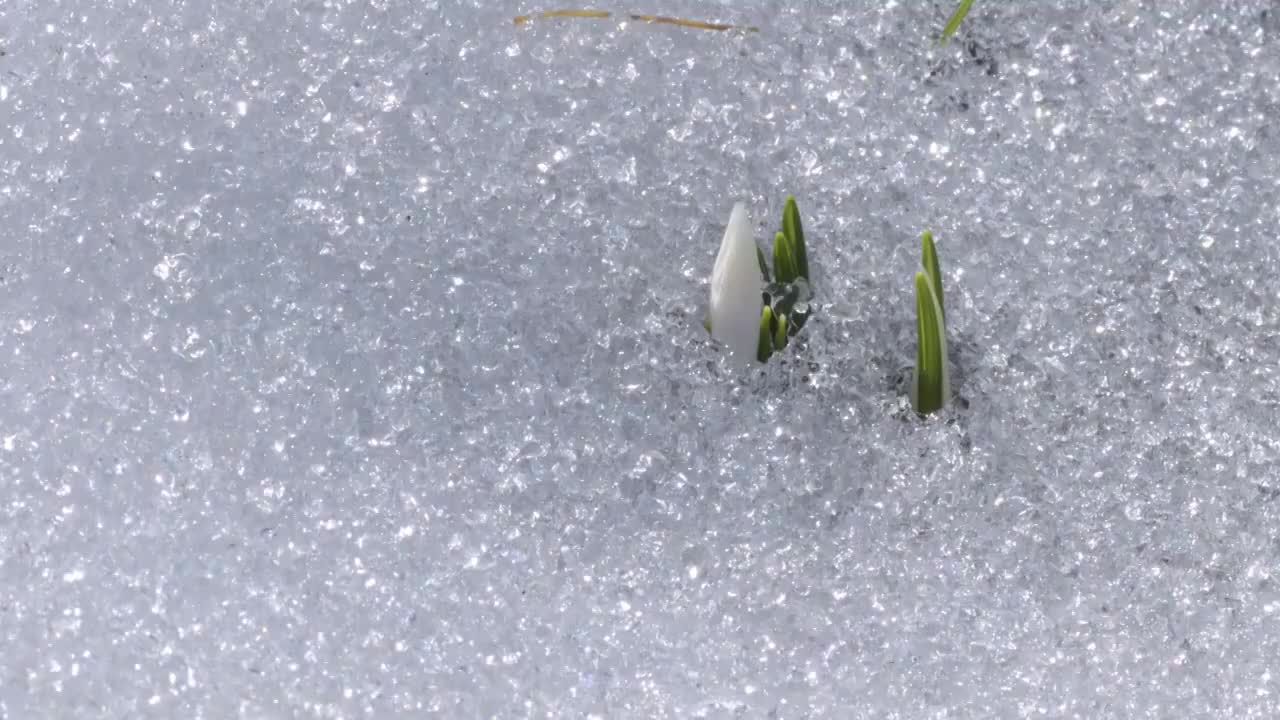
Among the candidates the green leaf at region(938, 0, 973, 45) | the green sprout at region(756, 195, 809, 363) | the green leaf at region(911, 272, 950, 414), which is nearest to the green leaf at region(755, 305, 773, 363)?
the green sprout at region(756, 195, 809, 363)

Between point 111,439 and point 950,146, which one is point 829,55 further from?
point 111,439

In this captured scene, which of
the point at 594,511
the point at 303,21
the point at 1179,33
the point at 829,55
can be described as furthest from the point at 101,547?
the point at 1179,33

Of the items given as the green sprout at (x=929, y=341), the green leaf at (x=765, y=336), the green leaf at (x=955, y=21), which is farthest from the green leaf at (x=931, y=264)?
the green leaf at (x=955, y=21)

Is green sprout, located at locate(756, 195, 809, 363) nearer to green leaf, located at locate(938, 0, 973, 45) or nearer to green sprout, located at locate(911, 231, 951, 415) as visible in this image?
green sprout, located at locate(911, 231, 951, 415)

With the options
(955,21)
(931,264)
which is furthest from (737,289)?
(955,21)

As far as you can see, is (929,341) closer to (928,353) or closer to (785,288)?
(928,353)

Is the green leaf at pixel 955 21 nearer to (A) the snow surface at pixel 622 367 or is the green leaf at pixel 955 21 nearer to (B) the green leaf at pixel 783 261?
(A) the snow surface at pixel 622 367

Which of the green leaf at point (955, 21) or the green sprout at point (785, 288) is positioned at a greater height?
the green leaf at point (955, 21)
